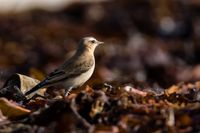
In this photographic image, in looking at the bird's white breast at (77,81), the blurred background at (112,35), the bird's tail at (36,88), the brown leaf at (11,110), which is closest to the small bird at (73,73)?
the bird's white breast at (77,81)

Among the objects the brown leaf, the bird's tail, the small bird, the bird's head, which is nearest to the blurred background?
the bird's head

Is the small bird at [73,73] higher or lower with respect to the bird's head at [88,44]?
lower

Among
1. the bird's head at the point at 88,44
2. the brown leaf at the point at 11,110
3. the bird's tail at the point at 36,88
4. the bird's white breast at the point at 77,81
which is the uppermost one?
the bird's head at the point at 88,44

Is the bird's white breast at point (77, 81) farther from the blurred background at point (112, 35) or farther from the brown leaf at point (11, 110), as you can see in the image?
the blurred background at point (112, 35)

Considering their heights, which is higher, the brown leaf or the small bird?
the small bird

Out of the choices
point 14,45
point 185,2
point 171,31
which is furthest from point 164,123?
point 185,2

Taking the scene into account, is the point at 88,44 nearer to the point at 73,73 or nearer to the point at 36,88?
the point at 73,73

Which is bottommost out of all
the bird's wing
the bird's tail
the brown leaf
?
the brown leaf

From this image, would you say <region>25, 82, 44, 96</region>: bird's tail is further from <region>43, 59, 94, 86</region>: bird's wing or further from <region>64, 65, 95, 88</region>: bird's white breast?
<region>64, 65, 95, 88</region>: bird's white breast
